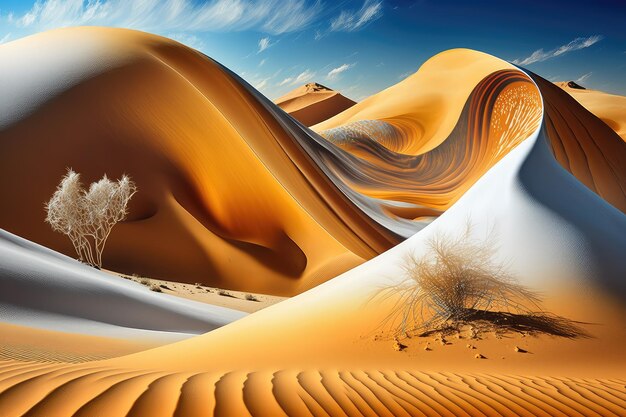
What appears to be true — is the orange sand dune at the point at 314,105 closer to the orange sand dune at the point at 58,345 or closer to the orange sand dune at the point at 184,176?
the orange sand dune at the point at 184,176

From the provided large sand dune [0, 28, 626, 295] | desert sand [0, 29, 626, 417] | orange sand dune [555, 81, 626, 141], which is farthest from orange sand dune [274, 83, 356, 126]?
desert sand [0, 29, 626, 417]

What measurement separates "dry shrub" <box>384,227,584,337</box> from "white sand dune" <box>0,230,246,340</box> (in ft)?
21.4

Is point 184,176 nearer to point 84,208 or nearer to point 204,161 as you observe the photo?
point 204,161

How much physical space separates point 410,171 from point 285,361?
3502cm

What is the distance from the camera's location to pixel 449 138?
38.6 meters

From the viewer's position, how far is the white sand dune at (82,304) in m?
10.8

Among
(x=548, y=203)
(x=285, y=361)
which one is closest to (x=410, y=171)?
(x=548, y=203)

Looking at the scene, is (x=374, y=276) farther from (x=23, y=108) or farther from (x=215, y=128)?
(x=23, y=108)

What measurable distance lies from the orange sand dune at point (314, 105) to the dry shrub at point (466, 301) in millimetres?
81662

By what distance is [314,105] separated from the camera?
308 feet

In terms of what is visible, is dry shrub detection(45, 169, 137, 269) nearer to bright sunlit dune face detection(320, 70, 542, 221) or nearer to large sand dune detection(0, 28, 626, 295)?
large sand dune detection(0, 28, 626, 295)

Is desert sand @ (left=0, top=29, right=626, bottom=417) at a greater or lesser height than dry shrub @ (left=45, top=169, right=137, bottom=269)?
lesser

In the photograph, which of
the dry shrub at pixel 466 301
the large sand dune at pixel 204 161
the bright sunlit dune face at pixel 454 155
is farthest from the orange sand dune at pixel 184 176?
the dry shrub at pixel 466 301

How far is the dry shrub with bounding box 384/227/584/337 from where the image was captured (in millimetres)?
5910
